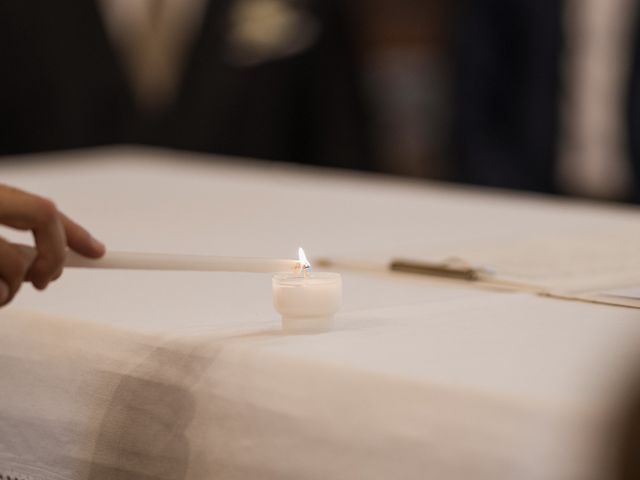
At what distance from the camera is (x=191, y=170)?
3.94 feet

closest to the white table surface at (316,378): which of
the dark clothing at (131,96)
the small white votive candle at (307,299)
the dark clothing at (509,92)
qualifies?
the small white votive candle at (307,299)

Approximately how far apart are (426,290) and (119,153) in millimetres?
776

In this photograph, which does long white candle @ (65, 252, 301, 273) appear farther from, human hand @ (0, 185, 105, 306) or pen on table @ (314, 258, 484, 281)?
pen on table @ (314, 258, 484, 281)

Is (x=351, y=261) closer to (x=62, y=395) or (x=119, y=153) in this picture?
(x=62, y=395)

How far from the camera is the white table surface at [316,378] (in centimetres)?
44

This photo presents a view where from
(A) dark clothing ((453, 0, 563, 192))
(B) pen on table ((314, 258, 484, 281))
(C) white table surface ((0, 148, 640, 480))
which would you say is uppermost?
(A) dark clothing ((453, 0, 563, 192))

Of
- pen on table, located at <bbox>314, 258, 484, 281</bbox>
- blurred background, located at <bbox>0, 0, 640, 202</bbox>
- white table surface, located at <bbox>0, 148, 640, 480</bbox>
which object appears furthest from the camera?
blurred background, located at <bbox>0, 0, 640, 202</bbox>

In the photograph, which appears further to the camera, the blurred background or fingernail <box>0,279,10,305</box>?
the blurred background

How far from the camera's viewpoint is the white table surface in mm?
443

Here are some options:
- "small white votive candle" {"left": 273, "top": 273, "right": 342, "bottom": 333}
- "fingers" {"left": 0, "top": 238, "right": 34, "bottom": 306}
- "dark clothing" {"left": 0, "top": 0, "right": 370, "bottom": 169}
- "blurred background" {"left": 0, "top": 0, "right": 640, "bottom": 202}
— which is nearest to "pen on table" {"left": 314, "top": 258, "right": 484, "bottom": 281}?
"small white votive candle" {"left": 273, "top": 273, "right": 342, "bottom": 333}

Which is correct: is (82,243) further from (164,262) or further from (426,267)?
(426,267)

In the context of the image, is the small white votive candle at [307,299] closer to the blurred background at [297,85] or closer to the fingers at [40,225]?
the fingers at [40,225]

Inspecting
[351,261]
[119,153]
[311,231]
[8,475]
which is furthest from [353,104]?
[8,475]

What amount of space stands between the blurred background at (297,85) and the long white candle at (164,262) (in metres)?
1.55
